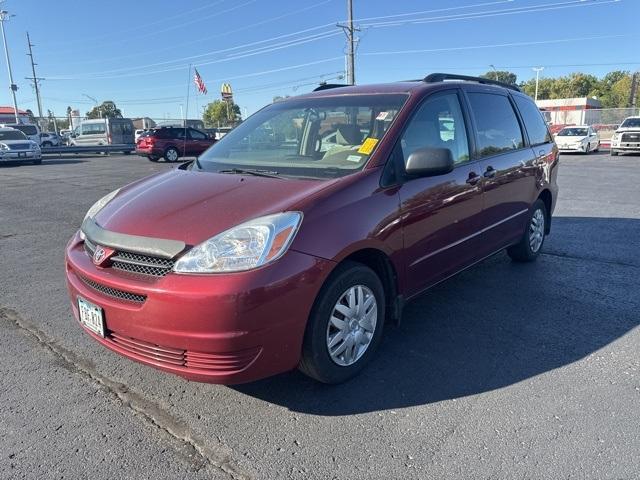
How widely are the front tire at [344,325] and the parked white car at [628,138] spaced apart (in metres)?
23.8

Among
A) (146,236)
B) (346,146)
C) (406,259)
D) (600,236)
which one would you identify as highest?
(346,146)

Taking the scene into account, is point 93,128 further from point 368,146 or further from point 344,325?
point 344,325

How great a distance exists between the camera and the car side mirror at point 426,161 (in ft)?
10.3

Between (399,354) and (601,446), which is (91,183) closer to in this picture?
(399,354)

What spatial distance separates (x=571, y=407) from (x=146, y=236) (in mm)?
2533

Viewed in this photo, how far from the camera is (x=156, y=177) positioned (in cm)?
376

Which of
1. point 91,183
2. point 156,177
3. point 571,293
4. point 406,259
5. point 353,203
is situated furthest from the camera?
point 91,183

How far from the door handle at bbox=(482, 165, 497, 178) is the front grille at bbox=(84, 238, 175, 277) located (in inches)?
108

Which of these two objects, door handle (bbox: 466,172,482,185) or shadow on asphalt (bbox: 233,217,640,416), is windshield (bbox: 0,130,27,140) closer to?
shadow on asphalt (bbox: 233,217,640,416)

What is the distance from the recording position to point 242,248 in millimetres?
2488

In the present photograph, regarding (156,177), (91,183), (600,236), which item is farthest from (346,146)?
(91,183)

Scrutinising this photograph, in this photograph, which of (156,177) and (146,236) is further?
(156,177)

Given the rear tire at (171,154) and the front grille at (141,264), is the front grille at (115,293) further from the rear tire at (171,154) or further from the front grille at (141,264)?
the rear tire at (171,154)


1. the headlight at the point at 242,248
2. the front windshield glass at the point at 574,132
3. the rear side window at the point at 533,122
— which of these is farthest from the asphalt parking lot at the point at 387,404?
the front windshield glass at the point at 574,132
